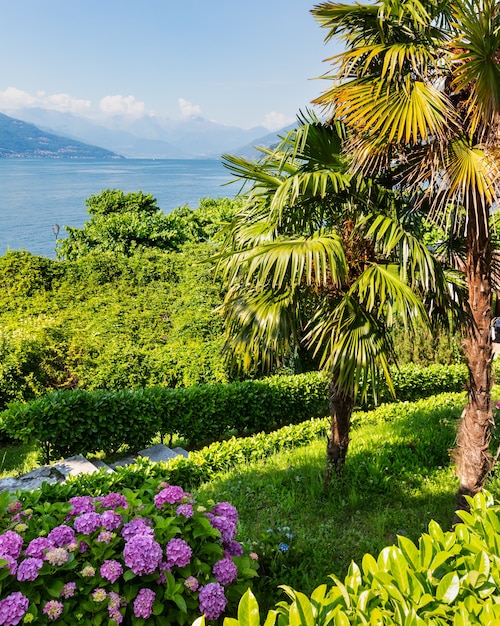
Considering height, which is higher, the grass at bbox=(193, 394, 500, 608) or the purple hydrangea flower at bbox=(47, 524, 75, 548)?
the purple hydrangea flower at bbox=(47, 524, 75, 548)

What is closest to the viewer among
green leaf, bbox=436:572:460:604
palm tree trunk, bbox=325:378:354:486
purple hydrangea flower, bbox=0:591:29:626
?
green leaf, bbox=436:572:460:604

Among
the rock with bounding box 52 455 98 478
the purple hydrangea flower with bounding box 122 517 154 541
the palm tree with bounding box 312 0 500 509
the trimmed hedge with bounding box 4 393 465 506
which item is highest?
the palm tree with bounding box 312 0 500 509

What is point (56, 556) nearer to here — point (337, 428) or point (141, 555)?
point (141, 555)

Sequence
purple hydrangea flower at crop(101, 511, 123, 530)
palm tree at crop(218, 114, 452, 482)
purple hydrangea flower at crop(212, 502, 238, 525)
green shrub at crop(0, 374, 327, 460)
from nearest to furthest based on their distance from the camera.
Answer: purple hydrangea flower at crop(101, 511, 123, 530)
purple hydrangea flower at crop(212, 502, 238, 525)
palm tree at crop(218, 114, 452, 482)
green shrub at crop(0, 374, 327, 460)

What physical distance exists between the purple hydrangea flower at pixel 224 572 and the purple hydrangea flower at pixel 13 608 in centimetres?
87

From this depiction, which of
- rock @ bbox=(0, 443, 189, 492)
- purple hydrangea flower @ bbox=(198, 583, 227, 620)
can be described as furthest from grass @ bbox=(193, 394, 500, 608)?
rock @ bbox=(0, 443, 189, 492)

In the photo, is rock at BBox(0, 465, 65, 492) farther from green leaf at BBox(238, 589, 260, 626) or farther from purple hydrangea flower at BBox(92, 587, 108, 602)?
green leaf at BBox(238, 589, 260, 626)

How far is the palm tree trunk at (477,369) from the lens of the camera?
3949 mm

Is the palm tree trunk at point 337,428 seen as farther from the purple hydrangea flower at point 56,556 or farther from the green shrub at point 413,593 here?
the purple hydrangea flower at point 56,556

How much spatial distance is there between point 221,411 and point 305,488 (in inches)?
111

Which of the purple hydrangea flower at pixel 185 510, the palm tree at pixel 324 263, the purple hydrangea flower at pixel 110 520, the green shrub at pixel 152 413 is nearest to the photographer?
the purple hydrangea flower at pixel 110 520

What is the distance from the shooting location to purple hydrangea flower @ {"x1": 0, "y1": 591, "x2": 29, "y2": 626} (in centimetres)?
202

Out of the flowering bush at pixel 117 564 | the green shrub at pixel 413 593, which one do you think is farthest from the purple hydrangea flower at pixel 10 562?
the green shrub at pixel 413 593

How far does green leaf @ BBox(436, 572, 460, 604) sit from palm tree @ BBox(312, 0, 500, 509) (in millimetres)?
2606
